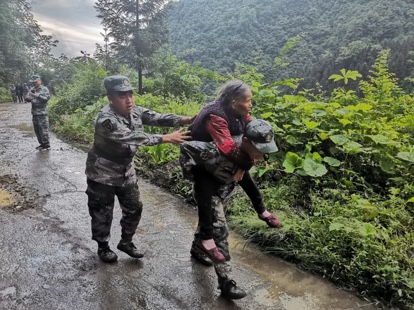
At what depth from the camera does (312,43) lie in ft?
205

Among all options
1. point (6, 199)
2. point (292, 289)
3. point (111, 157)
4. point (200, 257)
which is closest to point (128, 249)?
point (200, 257)

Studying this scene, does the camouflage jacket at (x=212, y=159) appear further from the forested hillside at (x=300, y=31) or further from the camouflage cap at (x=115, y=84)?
the forested hillside at (x=300, y=31)

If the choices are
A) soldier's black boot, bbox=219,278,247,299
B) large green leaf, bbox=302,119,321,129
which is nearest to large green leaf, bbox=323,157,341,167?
large green leaf, bbox=302,119,321,129

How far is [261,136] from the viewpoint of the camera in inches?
93.8

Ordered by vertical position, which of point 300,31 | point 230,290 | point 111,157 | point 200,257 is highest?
point 300,31

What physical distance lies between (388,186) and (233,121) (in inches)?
108

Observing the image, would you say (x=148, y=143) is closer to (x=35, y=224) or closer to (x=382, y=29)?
(x=35, y=224)

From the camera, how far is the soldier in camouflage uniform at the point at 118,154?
2.81m

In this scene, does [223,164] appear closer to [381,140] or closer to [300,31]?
[381,140]

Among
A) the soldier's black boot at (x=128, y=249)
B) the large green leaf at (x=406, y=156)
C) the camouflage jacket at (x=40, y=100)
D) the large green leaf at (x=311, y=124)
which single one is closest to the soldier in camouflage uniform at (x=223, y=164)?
the soldier's black boot at (x=128, y=249)

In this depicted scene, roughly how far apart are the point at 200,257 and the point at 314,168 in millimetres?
1936

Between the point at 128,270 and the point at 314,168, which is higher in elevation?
the point at 314,168

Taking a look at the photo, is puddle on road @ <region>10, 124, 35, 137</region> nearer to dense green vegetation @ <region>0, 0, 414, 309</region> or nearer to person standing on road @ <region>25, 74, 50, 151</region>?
dense green vegetation @ <region>0, 0, 414, 309</region>

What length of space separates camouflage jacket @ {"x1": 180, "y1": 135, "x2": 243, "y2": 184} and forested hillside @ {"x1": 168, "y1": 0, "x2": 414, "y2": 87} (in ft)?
93.8
